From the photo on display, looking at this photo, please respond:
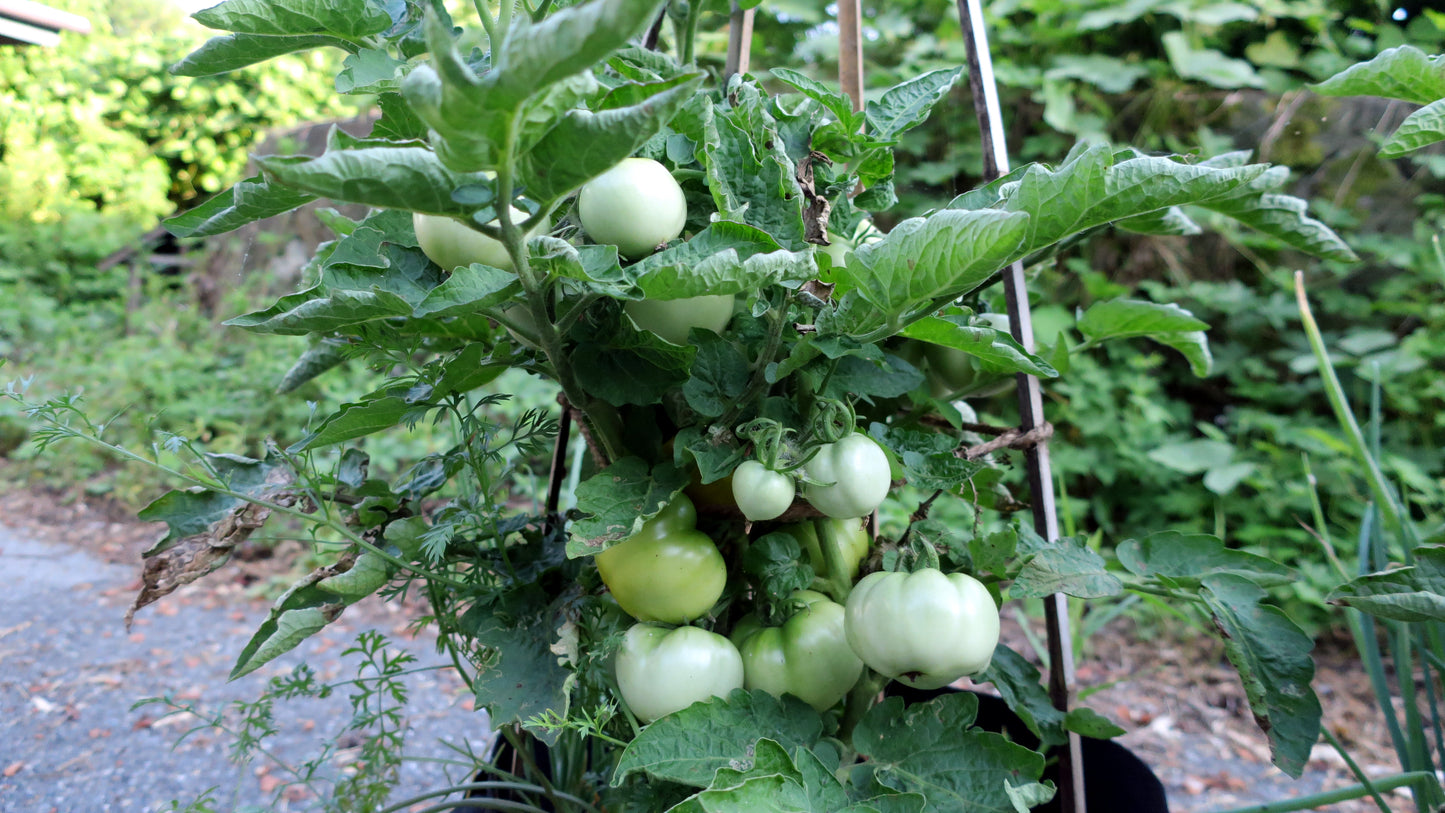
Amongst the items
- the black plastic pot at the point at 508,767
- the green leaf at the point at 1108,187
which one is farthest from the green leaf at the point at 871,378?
the black plastic pot at the point at 508,767

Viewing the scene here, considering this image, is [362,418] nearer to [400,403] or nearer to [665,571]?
[400,403]

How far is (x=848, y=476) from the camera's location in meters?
0.36

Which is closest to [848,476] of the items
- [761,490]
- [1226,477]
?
[761,490]

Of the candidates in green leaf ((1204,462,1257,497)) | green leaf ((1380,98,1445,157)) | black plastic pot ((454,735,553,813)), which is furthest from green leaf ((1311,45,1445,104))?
green leaf ((1204,462,1257,497))

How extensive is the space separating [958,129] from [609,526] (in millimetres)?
1777

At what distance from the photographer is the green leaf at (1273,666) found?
39 cm

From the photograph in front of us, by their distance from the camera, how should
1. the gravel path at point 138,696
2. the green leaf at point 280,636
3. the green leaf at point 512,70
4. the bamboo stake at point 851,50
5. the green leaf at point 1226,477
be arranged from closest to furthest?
1. the green leaf at point 512,70
2. the green leaf at point 280,636
3. the bamboo stake at point 851,50
4. the gravel path at point 138,696
5. the green leaf at point 1226,477

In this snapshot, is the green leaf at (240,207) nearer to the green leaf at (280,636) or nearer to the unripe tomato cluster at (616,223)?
the unripe tomato cluster at (616,223)

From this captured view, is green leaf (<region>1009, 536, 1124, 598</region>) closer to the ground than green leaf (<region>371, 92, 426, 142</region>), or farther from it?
closer to the ground

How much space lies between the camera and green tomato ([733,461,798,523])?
0.35 meters

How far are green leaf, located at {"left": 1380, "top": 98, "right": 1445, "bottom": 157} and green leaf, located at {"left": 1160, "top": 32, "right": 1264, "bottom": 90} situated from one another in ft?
5.38

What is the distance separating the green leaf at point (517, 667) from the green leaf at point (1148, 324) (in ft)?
1.20

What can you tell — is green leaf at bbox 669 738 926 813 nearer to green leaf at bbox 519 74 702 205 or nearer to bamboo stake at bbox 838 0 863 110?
green leaf at bbox 519 74 702 205

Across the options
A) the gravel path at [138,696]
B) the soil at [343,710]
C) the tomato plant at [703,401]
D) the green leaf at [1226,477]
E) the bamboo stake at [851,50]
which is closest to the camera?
the tomato plant at [703,401]
